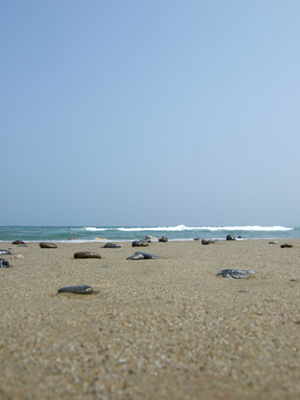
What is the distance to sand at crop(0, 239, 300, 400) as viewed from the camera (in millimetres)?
1721

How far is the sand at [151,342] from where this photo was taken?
5.65ft

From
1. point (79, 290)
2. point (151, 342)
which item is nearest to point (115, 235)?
point (79, 290)

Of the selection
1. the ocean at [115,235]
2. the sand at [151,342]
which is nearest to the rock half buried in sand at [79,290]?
→ the sand at [151,342]

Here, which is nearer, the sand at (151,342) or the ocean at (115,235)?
the sand at (151,342)

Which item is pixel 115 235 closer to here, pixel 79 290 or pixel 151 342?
pixel 79 290

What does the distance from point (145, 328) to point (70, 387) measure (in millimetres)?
902

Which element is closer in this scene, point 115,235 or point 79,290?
point 79,290

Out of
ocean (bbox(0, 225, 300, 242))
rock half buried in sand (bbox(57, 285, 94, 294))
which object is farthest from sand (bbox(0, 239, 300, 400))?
ocean (bbox(0, 225, 300, 242))

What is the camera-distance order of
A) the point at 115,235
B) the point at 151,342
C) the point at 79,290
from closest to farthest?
the point at 151,342, the point at 79,290, the point at 115,235

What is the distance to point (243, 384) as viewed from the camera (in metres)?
1.76

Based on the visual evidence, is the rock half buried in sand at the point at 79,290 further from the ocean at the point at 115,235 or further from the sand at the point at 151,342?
the ocean at the point at 115,235

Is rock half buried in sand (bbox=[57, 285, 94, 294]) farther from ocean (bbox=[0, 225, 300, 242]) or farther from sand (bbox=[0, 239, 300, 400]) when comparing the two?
ocean (bbox=[0, 225, 300, 242])

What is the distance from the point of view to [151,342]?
2273 millimetres

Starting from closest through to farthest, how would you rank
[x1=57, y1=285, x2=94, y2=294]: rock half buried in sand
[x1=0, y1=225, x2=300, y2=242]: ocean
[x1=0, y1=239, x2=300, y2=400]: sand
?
[x1=0, y1=239, x2=300, y2=400]: sand < [x1=57, y1=285, x2=94, y2=294]: rock half buried in sand < [x1=0, y1=225, x2=300, y2=242]: ocean
